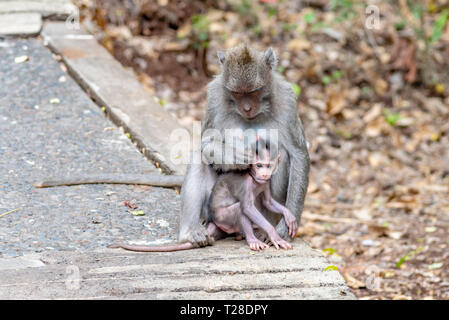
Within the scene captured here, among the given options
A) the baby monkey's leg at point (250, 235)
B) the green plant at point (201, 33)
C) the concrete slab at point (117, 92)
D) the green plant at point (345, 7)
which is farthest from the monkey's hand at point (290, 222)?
the green plant at point (201, 33)

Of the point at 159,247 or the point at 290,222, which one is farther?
the point at 290,222

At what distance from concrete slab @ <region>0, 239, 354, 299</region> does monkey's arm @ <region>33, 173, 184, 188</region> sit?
974 mm

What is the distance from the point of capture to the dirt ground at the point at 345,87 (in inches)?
276

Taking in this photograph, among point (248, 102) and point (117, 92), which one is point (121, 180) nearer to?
point (248, 102)

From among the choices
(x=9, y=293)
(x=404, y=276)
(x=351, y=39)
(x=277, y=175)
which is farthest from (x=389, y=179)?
(x=9, y=293)

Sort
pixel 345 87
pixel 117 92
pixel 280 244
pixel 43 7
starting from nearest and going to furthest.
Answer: pixel 280 244
pixel 117 92
pixel 43 7
pixel 345 87

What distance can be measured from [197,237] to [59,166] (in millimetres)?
1551

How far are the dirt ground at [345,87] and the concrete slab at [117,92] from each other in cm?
81

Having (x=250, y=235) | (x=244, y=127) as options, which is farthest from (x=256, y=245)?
(x=244, y=127)

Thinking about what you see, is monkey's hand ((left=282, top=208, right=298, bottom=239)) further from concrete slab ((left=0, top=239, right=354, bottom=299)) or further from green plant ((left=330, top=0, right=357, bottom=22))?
green plant ((left=330, top=0, right=357, bottom=22))

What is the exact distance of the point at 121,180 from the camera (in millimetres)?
5109

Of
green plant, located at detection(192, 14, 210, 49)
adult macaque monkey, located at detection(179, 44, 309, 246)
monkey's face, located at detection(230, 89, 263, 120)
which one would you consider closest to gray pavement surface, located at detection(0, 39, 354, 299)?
adult macaque monkey, located at detection(179, 44, 309, 246)

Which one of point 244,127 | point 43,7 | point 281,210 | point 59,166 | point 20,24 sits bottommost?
point 281,210
